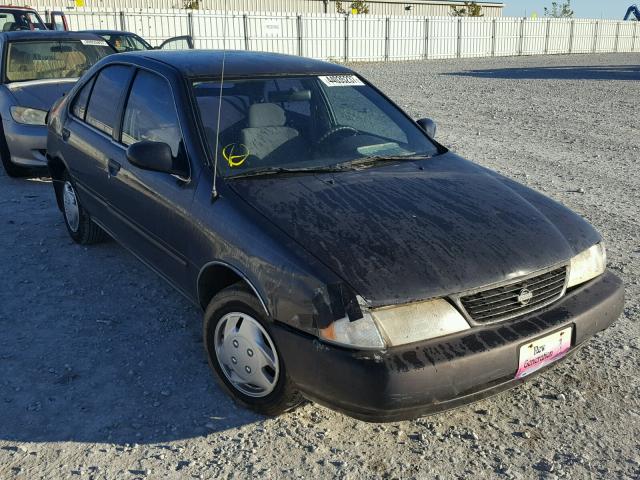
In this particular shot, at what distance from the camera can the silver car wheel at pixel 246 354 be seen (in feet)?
9.26

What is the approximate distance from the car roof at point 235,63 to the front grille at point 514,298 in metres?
1.98

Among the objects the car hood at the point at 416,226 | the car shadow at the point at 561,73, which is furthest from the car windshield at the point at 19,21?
the car shadow at the point at 561,73

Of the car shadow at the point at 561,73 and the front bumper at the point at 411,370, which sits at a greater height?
the front bumper at the point at 411,370

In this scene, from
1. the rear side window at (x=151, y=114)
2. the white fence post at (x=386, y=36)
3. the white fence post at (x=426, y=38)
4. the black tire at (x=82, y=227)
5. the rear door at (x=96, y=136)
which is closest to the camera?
the rear side window at (x=151, y=114)

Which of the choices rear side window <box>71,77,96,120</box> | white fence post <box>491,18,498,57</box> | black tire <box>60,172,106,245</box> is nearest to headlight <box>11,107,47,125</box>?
black tire <box>60,172,106,245</box>

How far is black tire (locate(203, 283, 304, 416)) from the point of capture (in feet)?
9.04

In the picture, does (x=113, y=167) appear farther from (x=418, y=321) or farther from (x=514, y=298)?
(x=514, y=298)

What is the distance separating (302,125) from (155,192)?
0.93m

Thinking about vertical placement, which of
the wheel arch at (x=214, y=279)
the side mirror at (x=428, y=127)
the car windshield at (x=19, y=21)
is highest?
the car windshield at (x=19, y=21)

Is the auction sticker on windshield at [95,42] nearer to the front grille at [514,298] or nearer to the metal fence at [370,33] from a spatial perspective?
the front grille at [514,298]

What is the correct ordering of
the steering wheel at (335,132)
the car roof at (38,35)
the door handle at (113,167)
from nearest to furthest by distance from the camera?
the steering wheel at (335,132) → the door handle at (113,167) → the car roof at (38,35)

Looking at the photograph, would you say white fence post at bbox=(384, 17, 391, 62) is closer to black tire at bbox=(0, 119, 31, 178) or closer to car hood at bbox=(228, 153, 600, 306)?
black tire at bbox=(0, 119, 31, 178)

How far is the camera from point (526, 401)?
3.10 m

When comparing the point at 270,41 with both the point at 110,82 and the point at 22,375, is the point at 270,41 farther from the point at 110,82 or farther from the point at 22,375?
the point at 22,375
